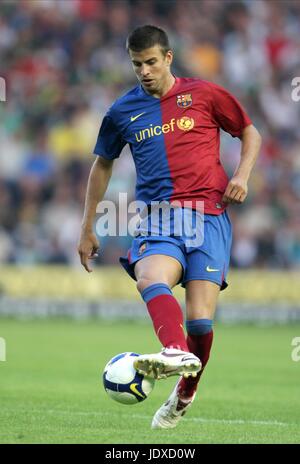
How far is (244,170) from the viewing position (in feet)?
21.0

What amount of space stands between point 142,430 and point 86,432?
15.6 inches

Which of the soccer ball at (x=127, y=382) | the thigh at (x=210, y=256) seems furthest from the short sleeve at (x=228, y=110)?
the soccer ball at (x=127, y=382)

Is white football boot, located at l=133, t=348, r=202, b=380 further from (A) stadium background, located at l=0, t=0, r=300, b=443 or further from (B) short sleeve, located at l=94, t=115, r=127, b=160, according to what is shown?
(A) stadium background, located at l=0, t=0, r=300, b=443

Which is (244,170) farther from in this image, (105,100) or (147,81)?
(105,100)

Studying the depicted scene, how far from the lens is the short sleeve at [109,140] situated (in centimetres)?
670

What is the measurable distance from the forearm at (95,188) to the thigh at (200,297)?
869 millimetres

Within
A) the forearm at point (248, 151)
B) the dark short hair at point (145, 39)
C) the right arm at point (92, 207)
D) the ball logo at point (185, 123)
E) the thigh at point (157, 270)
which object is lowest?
the thigh at point (157, 270)

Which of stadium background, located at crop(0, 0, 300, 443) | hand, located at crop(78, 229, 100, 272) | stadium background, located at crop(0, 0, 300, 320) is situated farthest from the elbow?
stadium background, located at crop(0, 0, 300, 320)

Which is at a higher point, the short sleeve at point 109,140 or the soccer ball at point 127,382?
the short sleeve at point 109,140

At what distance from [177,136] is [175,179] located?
291mm

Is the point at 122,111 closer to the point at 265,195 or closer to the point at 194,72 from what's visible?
the point at 265,195

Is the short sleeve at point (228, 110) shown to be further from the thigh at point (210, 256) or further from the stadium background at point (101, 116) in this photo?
the stadium background at point (101, 116)

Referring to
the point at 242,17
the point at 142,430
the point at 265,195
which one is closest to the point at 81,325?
the point at 265,195

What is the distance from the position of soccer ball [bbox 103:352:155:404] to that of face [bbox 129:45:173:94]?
5.61ft
